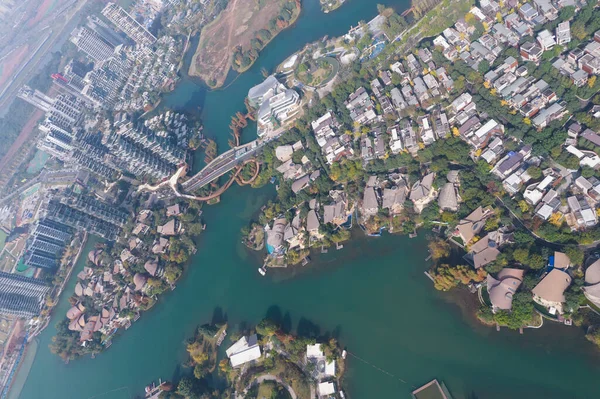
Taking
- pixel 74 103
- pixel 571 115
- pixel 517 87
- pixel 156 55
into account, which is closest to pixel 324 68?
pixel 517 87

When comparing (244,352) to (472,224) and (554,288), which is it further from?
(554,288)

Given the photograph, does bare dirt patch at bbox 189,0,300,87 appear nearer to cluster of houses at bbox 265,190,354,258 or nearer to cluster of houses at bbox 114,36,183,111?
cluster of houses at bbox 114,36,183,111

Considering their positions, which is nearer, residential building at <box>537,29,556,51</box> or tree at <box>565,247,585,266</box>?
tree at <box>565,247,585,266</box>

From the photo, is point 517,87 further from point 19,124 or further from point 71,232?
point 19,124

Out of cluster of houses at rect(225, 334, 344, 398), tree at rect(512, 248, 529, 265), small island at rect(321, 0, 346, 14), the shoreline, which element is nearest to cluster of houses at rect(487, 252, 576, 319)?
tree at rect(512, 248, 529, 265)

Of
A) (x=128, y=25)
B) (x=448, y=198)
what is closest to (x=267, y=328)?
(x=448, y=198)

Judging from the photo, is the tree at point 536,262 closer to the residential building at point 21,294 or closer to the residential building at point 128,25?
the residential building at point 21,294

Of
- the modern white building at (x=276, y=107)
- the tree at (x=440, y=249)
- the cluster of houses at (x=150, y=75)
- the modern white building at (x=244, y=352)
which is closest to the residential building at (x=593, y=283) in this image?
the tree at (x=440, y=249)
